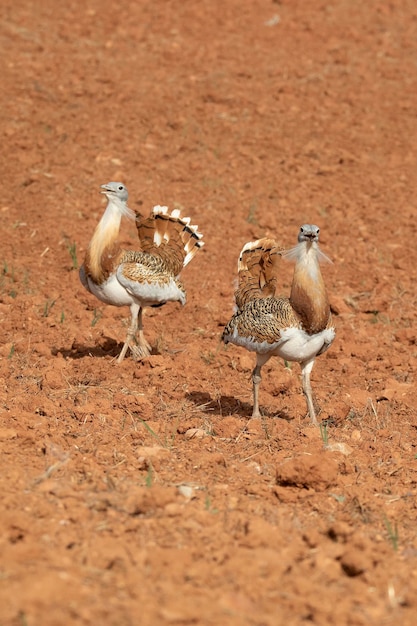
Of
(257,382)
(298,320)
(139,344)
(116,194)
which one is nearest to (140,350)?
(139,344)

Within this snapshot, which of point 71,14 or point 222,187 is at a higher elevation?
point 71,14

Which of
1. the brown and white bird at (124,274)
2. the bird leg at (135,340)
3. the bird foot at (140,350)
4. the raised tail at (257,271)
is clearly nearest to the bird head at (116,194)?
the brown and white bird at (124,274)

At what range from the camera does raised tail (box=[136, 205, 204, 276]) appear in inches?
414

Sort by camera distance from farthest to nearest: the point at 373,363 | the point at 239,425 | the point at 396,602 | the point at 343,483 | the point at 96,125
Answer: the point at 96,125
the point at 373,363
the point at 239,425
the point at 343,483
the point at 396,602

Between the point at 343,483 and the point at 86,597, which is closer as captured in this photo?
the point at 86,597

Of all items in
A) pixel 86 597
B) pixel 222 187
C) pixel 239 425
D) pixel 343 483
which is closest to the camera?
pixel 86 597

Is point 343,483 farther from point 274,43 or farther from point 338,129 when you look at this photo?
point 274,43

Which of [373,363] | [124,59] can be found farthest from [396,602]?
[124,59]

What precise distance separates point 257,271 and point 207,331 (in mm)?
1890

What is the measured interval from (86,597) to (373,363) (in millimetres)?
5830

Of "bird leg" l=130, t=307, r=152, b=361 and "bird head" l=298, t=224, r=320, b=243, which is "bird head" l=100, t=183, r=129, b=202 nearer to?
"bird leg" l=130, t=307, r=152, b=361

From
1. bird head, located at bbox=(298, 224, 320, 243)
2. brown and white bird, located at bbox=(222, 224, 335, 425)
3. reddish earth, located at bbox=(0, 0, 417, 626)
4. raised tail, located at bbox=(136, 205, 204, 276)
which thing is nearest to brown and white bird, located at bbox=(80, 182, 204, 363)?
raised tail, located at bbox=(136, 205, 204, 276)

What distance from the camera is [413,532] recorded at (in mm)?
6289

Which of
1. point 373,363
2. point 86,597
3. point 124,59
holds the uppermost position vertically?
point 124,59
